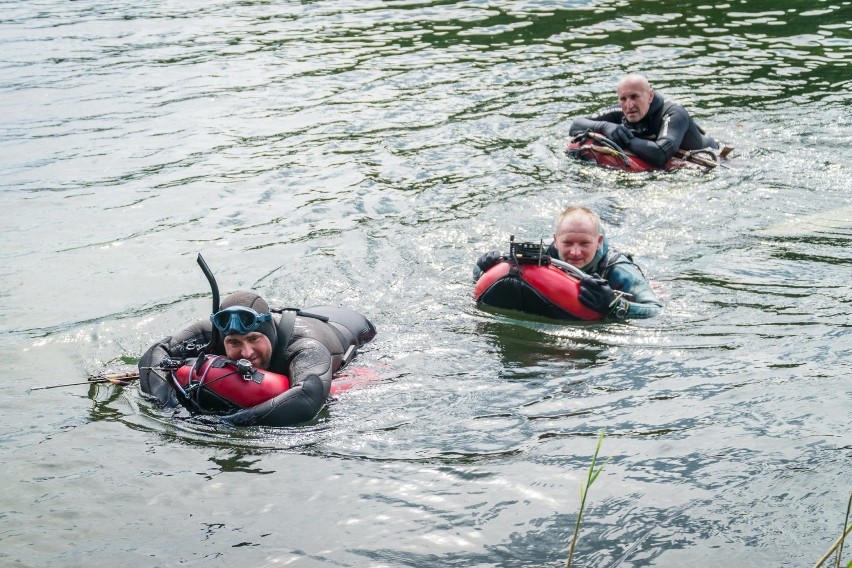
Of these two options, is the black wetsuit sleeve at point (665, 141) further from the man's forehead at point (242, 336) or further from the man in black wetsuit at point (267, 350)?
the man's forehead at point (242, 336)

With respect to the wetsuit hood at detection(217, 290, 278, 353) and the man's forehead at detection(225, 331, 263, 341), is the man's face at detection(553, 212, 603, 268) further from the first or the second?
the man's forehead at detection(225, 331, 263, 341)

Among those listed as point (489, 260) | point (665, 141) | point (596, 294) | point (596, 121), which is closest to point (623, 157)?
point (665, 141)

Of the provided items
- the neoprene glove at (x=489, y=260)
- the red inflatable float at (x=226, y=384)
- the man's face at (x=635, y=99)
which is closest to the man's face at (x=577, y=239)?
the neoprene glove at (x=489, y=260)

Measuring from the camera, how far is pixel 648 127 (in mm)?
13562

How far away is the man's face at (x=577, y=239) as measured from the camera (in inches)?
354

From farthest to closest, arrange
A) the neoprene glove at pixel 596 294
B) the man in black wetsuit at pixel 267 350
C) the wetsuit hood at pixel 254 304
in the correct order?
the neoprene glove at pixel 596 294
the wetsuit hood at pixel 254 304
the man in black wetsuit at pixel 267 350

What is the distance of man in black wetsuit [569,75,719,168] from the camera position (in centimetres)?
1301

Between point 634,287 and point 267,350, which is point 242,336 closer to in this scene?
point 267,350

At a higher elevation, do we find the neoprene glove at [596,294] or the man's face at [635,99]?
the man's face at [635,99]

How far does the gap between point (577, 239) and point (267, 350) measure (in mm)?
2932

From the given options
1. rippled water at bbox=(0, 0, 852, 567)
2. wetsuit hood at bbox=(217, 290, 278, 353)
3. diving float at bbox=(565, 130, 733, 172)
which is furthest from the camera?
diving float at bbox=(565, 130, 733, 172)

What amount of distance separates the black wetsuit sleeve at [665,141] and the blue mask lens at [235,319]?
703 cm

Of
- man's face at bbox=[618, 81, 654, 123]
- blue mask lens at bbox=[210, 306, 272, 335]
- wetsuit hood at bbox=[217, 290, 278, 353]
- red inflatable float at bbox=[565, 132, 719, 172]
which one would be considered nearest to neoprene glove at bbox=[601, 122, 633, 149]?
red inflatable float at bbox=[565, 132, 719, 172]

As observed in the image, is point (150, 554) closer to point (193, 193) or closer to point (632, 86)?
point (193, 193)
